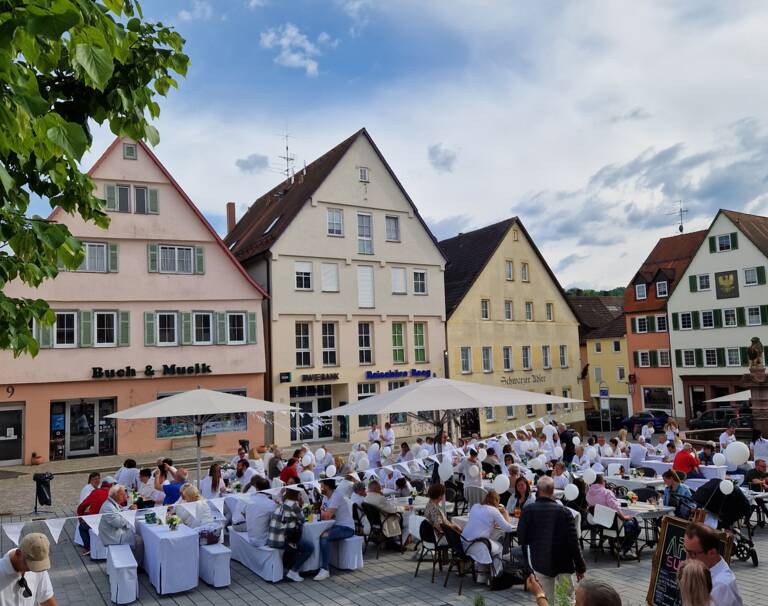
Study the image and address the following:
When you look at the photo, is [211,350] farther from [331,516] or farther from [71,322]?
[331,516]

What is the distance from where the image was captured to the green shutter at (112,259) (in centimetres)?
2527

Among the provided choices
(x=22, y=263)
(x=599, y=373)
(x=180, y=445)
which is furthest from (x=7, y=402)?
(x=599, y=373)

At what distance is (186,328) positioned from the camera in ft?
86.6

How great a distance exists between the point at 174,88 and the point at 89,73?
2.78 metres

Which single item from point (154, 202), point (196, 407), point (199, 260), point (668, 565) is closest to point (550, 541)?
point (668, 565)

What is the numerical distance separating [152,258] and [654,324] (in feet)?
112

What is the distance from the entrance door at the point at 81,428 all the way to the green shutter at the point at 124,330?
2615 millimetres

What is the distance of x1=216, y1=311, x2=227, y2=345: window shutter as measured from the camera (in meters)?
27.0

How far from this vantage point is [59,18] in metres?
2.58

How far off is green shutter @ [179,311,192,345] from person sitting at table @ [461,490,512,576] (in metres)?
19.4

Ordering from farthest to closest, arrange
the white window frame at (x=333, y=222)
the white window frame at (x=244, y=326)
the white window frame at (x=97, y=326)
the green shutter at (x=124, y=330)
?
the white window frame at (x=333, y=222), the white window frame at (x=244, y=326), the green shutter at (x=124, y=330), the white window frame at (x=97, y=326)

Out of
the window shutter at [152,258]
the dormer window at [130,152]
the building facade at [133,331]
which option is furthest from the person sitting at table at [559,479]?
the dormer window at [130,152]

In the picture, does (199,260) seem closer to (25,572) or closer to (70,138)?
(25,572)

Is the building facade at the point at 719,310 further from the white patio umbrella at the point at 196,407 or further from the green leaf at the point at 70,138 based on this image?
the green leaf at the point at 70,138
